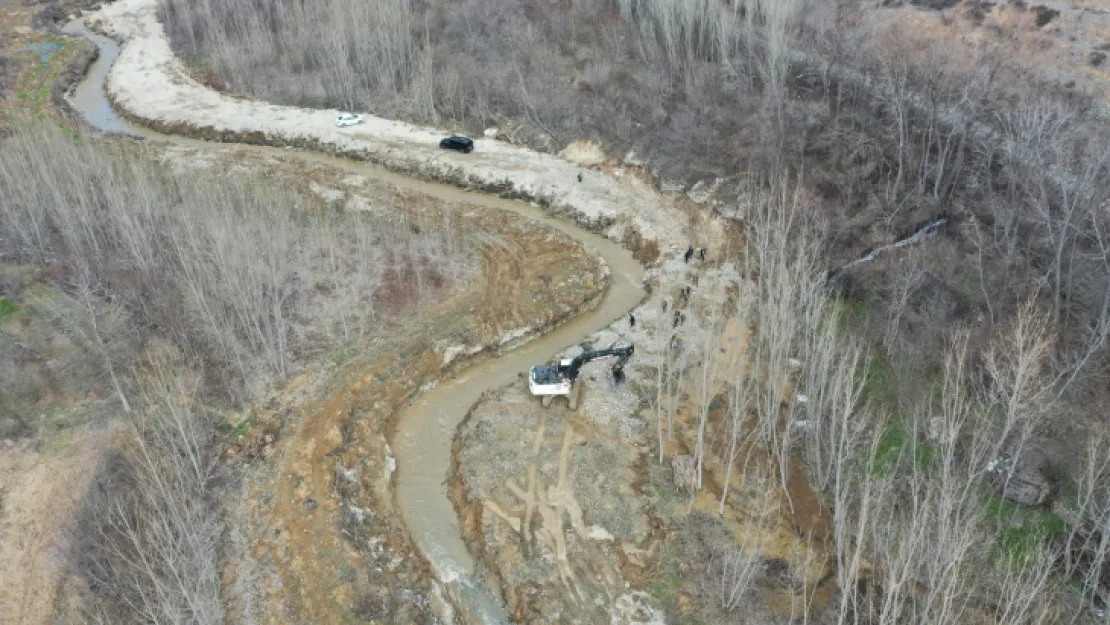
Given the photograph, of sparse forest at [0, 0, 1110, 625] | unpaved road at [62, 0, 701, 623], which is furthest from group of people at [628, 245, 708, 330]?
sparse forest at [0, 0, 1110, 625]

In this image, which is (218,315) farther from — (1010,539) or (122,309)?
(1010,539)

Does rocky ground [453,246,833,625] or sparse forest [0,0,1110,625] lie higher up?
sparse forest [0,0,1110,625]

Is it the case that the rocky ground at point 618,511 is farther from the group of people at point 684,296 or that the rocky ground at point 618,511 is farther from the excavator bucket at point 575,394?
the group of people at point 684,296

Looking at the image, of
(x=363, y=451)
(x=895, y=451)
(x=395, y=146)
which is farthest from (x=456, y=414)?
(x=395, y=146)

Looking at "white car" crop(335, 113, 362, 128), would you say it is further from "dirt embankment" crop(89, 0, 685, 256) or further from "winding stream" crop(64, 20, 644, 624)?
"winding stream" crop(64, 20, 644, 624)

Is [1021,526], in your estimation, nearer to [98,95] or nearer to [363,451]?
[363,451]

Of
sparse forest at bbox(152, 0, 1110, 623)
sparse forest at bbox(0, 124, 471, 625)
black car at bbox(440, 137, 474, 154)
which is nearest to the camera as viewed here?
sparse forest at bbox(152, 0, 1110, 623)

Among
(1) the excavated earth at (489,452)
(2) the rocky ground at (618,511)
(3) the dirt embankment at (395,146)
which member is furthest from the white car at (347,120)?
(2) the rocky ground at (618,511)

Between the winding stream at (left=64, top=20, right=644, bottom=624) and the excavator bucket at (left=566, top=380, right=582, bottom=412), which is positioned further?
the excavator bucket at (left=566, top=380, right=582, bottom=412)
